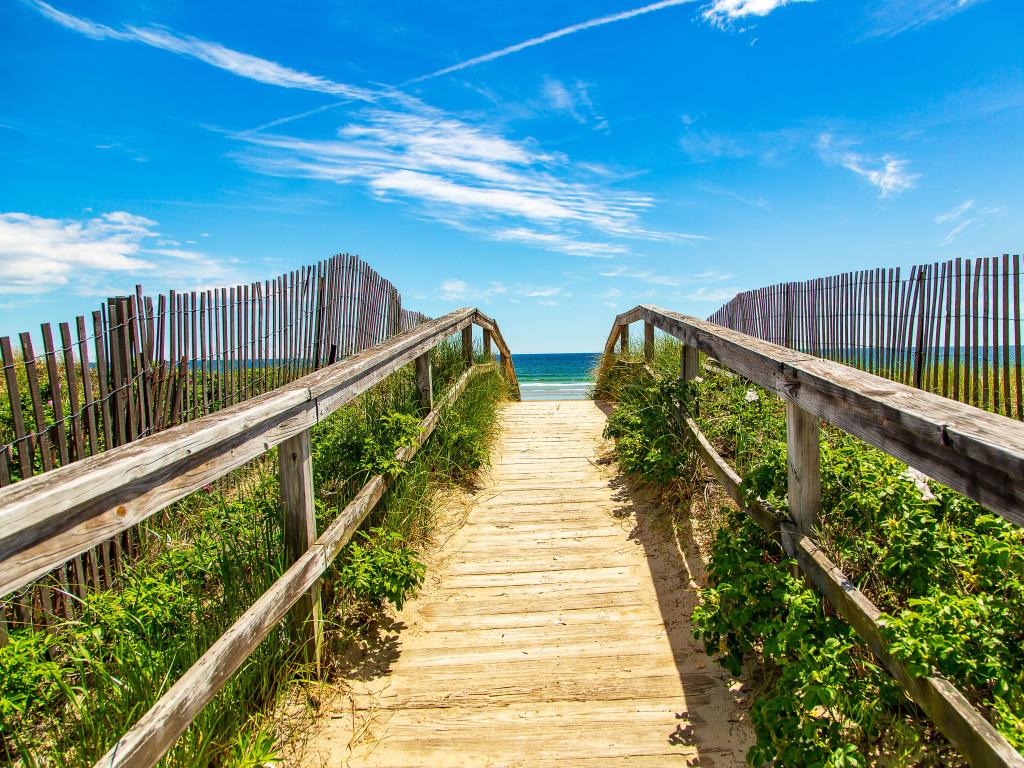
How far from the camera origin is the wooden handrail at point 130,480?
1.17 meters

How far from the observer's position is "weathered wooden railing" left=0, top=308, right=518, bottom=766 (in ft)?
4.00

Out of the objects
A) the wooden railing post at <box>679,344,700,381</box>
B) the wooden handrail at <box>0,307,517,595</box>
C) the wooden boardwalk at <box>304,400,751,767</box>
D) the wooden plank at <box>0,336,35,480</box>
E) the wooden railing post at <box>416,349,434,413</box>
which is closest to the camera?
the wooden handrail at <box>0,307,517,595</box>

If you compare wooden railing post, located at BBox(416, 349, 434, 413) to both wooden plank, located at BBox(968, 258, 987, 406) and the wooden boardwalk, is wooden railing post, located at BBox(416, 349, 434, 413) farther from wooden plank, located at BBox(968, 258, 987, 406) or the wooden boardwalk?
wooden plank, located at BBox(968, 258, 987, 406)

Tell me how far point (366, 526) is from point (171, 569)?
3.22ft

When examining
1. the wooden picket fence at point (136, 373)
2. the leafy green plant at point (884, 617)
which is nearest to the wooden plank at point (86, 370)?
the wooden picket fence at point (136, 373)

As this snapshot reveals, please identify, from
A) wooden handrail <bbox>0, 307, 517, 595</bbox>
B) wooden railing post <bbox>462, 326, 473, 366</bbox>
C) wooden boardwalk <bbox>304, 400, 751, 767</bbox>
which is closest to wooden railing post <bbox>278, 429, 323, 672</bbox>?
wooden handrail <bbox>0, 307, 517, 595</bbox>

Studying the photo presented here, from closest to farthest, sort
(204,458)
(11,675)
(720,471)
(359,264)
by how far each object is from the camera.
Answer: (204,458) → (11,675) → (720,471) → (359,264)

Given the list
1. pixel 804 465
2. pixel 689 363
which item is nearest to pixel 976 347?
pixel 689 363

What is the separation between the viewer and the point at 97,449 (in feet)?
12.2

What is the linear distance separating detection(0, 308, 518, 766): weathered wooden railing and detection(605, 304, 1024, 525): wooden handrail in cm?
198

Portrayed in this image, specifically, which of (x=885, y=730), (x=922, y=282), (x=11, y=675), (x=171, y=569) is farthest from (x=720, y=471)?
(x=922, y=282)

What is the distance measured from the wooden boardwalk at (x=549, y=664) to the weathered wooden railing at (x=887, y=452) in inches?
27.0

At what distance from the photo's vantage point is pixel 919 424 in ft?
5.17

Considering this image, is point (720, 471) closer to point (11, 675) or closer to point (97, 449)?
point (11, 675)
